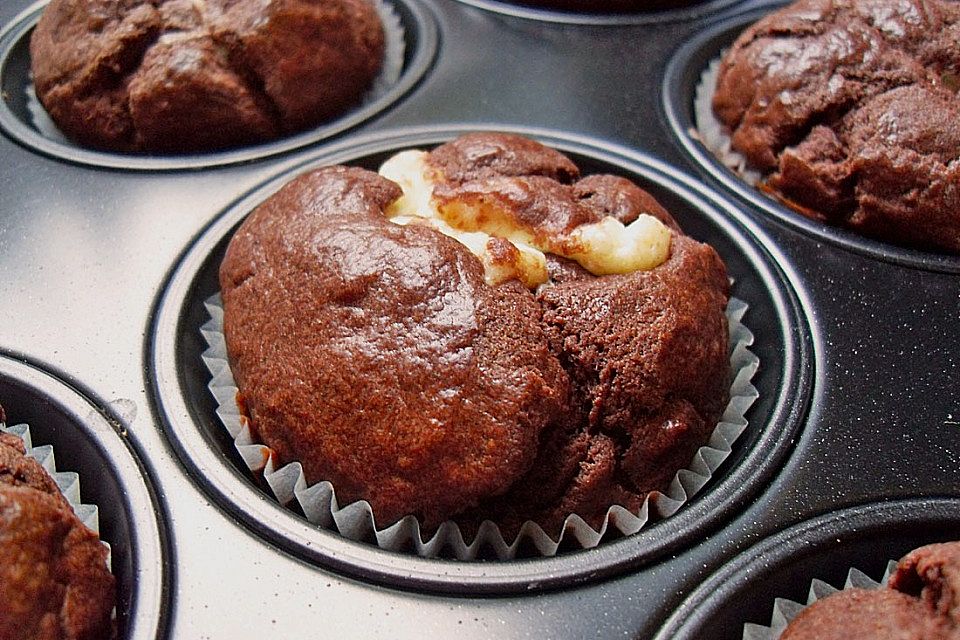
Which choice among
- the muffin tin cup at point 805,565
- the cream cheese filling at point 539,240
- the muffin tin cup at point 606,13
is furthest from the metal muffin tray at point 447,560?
the cream cheese filling at point 539,240

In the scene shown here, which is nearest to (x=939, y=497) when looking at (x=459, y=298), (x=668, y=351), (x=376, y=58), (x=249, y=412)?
(x=668, y=351)

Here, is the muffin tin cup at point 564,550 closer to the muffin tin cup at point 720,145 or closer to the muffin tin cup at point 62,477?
the muffin tin cup at point 720,145

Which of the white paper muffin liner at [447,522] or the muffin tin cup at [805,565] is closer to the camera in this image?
the muffin tin cup at [805,565]

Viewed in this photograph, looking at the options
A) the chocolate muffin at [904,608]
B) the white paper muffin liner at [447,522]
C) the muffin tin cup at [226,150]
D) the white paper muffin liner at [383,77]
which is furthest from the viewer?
the white paper muffin liner at [383,77]

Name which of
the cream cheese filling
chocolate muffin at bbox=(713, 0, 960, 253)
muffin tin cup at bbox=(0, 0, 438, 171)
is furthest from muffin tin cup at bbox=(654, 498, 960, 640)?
muffin tin cup at bbox=(0, 0, 438, 171)

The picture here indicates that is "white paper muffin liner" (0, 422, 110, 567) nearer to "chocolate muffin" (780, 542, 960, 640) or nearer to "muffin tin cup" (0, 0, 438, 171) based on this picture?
"muffin tin cup" (0, 0, 438, 171)

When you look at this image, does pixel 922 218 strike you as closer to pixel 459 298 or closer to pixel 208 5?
pixel 459 298
